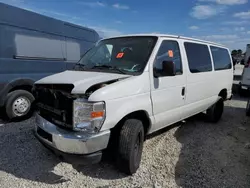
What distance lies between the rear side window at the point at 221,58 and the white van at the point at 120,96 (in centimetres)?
85

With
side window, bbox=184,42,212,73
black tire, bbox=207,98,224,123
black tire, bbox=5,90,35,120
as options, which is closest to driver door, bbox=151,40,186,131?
side window, bbox=184,42,212,73

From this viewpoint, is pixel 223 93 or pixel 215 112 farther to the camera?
pixel 223 93

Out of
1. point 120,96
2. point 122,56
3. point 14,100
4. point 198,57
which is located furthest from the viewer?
point 14,100

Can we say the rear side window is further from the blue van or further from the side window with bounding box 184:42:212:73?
the blue van

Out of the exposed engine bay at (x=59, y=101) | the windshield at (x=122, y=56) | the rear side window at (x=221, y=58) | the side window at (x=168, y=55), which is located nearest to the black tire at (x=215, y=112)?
the rear side window at (x=221, y=58)

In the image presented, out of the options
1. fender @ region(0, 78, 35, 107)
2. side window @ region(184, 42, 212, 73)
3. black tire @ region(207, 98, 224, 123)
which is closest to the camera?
side window @ region(184, 42, 212, 73)

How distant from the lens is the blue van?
16.2 feet

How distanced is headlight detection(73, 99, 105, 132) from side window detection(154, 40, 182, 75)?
124 centimetres

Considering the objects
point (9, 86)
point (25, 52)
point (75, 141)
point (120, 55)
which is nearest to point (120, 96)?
point (75, 141)

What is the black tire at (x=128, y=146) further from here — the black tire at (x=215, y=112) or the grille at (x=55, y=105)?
the black tire at (x=215, y=112)

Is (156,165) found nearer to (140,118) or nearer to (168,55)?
(140,118)

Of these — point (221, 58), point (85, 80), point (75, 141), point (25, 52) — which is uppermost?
point (25, 52)

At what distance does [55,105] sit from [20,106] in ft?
9.40

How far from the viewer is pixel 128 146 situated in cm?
289
